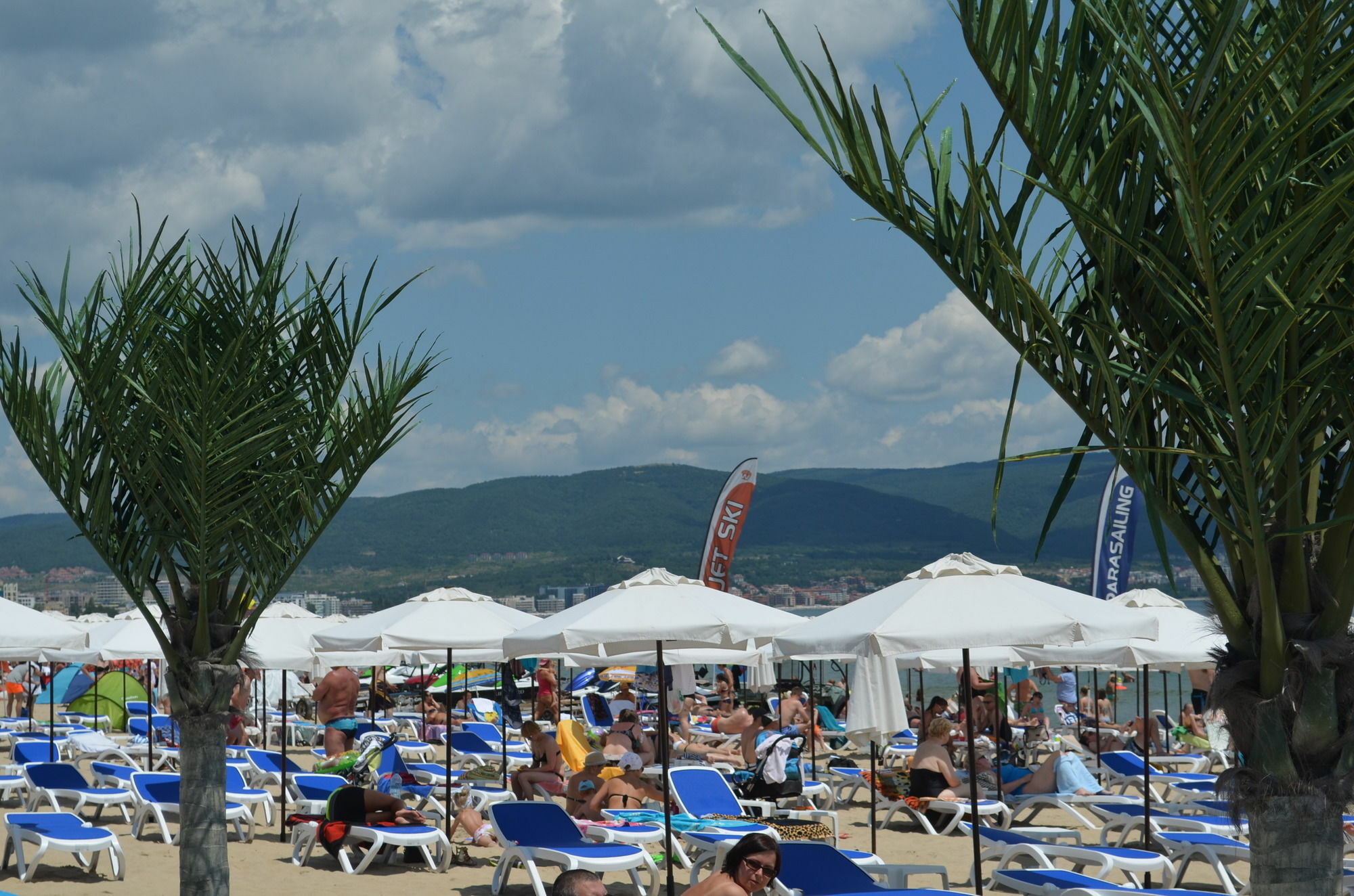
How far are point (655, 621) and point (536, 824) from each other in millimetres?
1451

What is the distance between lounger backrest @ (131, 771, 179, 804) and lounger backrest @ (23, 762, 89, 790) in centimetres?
45

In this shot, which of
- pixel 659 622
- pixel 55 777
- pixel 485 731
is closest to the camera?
pixel 659 622

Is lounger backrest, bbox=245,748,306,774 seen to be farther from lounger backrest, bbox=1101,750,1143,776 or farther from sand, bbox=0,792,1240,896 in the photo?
lounger backrest, bbox=1101,750,1143,776

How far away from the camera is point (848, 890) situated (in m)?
6.55

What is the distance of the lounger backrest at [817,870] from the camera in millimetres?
6570

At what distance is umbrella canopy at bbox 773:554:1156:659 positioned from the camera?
7453mm

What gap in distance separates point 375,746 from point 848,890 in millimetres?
6021

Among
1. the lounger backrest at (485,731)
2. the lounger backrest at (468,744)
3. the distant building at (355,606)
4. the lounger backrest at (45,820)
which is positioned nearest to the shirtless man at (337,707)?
the lounger backrest at (468,744)

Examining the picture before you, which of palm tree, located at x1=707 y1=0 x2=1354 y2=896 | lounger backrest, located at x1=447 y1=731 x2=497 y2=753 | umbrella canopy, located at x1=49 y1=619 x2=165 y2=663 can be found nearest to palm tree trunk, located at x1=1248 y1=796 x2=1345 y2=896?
palm tree, located at x1=707 y1=0 x2=1354 y2=896

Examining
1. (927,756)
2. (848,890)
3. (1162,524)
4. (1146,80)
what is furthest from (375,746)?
(1146,80)

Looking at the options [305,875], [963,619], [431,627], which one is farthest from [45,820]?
[963,619]

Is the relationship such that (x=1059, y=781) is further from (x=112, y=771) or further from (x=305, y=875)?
(x=112, y=771)

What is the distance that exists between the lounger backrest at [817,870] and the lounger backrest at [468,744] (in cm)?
998

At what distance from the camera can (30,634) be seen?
401 inches
